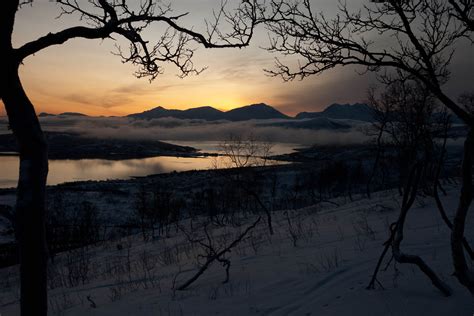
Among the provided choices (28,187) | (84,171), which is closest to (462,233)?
(28,187)

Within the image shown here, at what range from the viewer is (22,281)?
3.74 meters

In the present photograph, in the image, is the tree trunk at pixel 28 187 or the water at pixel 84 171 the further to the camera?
the water at pixel 84 171

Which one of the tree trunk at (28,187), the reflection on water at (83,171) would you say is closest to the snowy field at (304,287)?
the tree trunk at (28,187)

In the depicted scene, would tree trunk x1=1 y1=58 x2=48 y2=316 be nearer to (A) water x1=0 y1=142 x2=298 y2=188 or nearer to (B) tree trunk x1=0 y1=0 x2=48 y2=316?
(B) tree trunk x1=0 y1=0 x2=48 y2=316

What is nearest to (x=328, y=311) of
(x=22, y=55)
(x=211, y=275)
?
(x=211, y=275)

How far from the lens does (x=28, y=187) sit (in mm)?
3688

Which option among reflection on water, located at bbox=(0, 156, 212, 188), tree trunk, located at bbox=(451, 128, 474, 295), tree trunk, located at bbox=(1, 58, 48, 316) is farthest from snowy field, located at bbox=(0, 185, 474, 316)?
reflection on water, located at bbox=(0, 156, 212, 188)

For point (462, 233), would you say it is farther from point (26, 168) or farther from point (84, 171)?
point (84, 171)

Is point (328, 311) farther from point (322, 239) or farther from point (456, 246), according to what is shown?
point (322, 239)

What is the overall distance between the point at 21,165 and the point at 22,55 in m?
1.16

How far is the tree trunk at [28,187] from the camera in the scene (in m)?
3.70

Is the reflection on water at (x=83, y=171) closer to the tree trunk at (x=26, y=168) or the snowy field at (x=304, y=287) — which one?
the snowy field at (x=304, y=287)

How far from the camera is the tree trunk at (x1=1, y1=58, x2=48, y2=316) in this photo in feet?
12.1

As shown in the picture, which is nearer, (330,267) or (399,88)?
(330,267)
